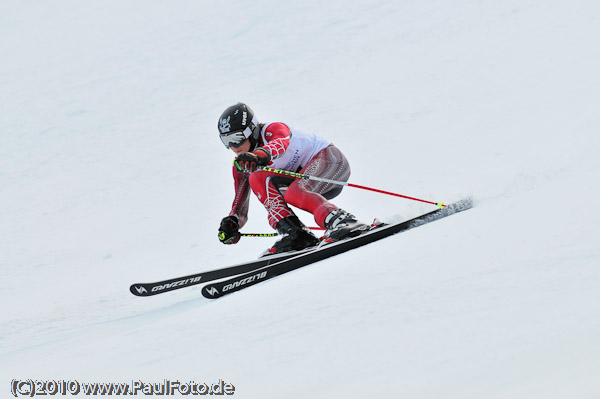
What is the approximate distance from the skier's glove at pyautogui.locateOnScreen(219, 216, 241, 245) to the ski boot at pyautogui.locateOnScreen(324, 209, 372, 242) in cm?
88

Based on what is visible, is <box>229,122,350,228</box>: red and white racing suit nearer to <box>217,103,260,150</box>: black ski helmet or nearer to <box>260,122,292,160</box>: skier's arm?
<box>260,122,292,160</box>: skier's arm

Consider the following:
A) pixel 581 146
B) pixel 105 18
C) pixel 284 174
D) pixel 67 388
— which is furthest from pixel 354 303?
pixel 105 18

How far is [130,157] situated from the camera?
10594 millimetres

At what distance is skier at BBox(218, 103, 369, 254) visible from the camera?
500cm

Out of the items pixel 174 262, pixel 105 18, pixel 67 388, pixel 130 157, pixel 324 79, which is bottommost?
pixel 67 388

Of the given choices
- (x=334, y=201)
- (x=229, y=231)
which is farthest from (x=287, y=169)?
(x=334, y=201)

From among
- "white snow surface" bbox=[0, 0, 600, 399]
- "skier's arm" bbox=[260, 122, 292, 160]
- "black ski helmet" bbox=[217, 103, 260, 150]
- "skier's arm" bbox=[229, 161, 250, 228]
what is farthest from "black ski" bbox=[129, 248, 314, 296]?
"black ski helmet" bbox=[217, 103, 260, 150]

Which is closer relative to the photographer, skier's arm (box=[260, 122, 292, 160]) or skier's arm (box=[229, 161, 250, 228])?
skier's arm (box=[260, 122, 292, 160])

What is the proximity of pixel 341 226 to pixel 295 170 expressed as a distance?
2.33 ft

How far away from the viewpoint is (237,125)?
5.12 metres

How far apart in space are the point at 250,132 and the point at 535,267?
264 centimetres

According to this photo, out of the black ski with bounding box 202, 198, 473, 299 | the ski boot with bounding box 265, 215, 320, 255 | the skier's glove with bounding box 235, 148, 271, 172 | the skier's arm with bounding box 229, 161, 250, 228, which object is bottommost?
the black ski with bounding box 202, 198, 473, 299

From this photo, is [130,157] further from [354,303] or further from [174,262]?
[354,303]

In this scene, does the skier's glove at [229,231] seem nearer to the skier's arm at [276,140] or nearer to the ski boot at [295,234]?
the ski boot at [295,234]
